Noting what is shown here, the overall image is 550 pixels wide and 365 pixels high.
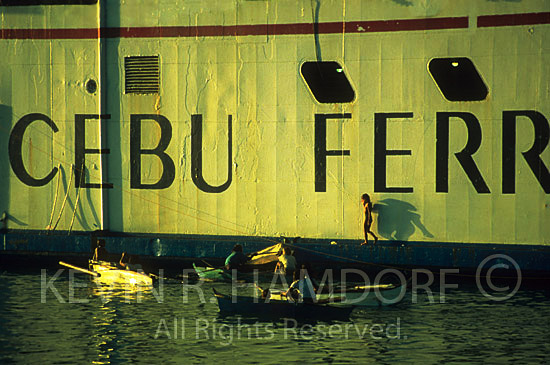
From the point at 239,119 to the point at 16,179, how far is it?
765cm

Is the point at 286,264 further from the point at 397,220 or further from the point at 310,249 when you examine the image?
the point at 397,220

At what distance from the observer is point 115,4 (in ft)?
89.3

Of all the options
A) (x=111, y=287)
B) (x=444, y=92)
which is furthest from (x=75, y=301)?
(x=444, y=92)

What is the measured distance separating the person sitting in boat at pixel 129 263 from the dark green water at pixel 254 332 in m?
1.58

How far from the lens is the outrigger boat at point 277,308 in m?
21.2

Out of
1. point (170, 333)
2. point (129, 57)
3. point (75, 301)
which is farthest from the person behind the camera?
point (129, 57)

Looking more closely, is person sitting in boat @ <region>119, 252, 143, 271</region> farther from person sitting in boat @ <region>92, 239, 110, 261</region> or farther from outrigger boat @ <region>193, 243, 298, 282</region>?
outrigger boat @ <region>193, 243, 298, 282</region>

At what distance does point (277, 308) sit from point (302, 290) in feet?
2.53

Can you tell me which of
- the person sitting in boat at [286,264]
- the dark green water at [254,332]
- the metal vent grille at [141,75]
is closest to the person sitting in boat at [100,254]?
the dark green water at [254,332]

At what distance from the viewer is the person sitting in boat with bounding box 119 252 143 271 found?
2580 cm

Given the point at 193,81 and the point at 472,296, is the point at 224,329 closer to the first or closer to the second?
the point at 472,296

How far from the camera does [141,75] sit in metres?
27.1

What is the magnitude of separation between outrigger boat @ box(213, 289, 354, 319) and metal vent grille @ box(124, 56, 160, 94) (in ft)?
26.7

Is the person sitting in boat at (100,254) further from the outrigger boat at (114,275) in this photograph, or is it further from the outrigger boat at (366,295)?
the outrigger boat at (366,295)
